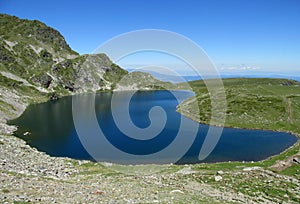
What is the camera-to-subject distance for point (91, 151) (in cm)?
5966

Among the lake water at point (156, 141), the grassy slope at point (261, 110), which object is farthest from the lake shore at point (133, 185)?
the grassy slope at point (261, 110)

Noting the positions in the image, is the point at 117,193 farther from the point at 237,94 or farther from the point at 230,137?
the point at 237,94

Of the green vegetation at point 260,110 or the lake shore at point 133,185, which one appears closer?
the lake shore at point 133,185

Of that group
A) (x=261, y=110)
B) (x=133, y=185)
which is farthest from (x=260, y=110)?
(x=133, y=185)

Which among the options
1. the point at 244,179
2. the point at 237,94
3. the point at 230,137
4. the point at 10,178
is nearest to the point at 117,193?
the point at 10,178

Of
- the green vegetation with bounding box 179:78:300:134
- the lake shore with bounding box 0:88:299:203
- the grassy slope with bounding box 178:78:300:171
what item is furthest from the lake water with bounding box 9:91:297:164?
the lake shore with bounding box 0:88:299:203

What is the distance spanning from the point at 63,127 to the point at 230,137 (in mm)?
55373

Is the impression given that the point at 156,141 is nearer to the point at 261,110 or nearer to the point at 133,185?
the point at 133,185

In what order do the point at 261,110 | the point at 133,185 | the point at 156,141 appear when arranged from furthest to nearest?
the point at 261,110 → the point at 156,141 → the point at 133,185

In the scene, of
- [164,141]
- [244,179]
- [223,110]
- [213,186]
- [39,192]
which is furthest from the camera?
[223,110]

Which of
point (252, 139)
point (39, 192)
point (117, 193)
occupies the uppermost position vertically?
point (39, 192)

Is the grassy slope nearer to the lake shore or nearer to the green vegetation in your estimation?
the green vegetation

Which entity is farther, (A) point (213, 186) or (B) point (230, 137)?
(B) point (230, 137)

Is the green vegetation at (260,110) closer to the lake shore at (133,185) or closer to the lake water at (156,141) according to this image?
the lake water at (156,141)
